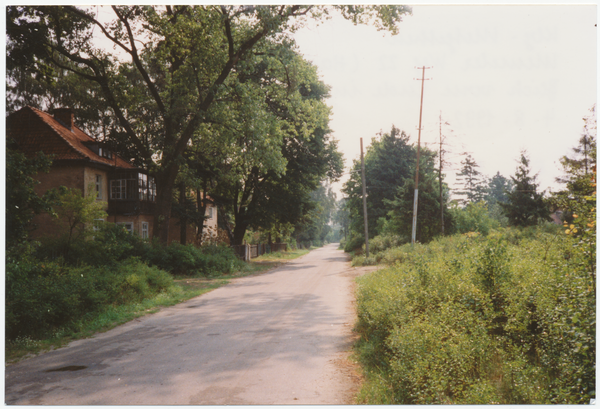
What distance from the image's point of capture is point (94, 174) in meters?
24.5

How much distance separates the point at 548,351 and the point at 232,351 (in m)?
4.73

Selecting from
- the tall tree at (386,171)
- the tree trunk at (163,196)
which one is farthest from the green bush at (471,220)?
the tree trunk at (163,196)

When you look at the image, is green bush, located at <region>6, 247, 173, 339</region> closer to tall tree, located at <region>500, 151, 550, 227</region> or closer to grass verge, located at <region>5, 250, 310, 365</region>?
grass verge, located at <region>5, 250, 310, 365</region>

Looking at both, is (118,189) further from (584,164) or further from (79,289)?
(584,164)

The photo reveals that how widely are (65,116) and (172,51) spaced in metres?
12.4

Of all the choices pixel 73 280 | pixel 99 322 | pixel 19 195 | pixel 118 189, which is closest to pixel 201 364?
pixel 99 322

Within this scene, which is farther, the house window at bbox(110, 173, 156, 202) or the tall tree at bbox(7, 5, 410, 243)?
the house window at bbox(110, 173, 156, 202)

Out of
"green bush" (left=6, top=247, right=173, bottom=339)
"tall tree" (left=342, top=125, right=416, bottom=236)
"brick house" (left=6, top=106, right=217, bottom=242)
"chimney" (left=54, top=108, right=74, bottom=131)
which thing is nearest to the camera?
"green bush" (left=6, top=247, right=173, bottom=339)

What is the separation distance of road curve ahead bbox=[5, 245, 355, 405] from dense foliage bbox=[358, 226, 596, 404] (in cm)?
91

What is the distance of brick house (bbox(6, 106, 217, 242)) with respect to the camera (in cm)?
2255

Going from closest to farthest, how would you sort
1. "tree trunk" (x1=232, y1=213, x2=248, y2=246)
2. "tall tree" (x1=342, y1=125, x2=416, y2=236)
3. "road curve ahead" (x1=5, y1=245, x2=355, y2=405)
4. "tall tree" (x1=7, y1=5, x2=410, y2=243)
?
"road curve ahead" (x1=5, y1=245, x2=355, y2=405), "tall tree" (x1=7, y1=5, x2=410, y2=243), "tree trunk" (x1=232, y1=213, x2=248, y2=246), "tall tree" (x1=342, y1=125, x2=416, y2=236)

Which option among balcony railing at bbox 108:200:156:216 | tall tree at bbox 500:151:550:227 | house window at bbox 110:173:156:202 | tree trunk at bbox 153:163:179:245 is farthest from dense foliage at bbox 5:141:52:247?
tall tree at bbox 500:151:550:227

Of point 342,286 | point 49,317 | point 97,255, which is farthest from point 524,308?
point 97,255

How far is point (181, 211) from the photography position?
30031 mm
